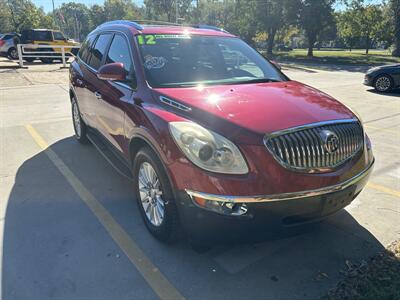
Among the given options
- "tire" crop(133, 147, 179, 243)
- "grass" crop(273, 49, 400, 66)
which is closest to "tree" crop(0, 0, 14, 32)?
"grass" crop(273, 49, 400, 66)

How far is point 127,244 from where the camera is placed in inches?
128

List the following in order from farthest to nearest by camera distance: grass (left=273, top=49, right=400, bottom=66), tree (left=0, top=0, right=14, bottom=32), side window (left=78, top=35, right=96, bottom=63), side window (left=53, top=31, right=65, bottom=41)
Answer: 1. tree (left=0, top=0, right=14, bottom=32)
2. grass (left=273, top=49, right=400, bottom=66)
3. side window (left=53, top=31, right=65, bottom=41)
4. side window (left=78, top=35, right=96, bottom=63)

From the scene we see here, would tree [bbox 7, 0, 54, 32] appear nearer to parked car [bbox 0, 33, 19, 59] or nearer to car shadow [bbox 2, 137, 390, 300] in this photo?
parked car [bbox 0, 33, 19, 59]

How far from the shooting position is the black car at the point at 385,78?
40.7 feet

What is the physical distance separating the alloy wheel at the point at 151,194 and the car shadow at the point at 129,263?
0.78 ft

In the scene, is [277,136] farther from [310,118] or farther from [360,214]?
[360,214]

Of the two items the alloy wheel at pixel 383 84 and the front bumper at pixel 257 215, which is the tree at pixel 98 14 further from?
the front bumper at pixel 257 215

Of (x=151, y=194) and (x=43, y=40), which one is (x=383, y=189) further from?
(x=43, y=40)

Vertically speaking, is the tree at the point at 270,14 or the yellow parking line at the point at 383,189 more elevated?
the tree at the point at 270,14

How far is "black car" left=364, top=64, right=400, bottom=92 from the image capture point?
1241 cm

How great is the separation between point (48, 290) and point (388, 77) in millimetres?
12952

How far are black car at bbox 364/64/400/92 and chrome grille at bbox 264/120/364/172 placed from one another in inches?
439

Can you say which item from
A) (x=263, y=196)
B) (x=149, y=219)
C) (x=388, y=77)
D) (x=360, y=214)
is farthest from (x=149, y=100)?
(x=388, y=77)

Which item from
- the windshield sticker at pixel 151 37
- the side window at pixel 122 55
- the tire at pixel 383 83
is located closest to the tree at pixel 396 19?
the tire at pixel 383 83
